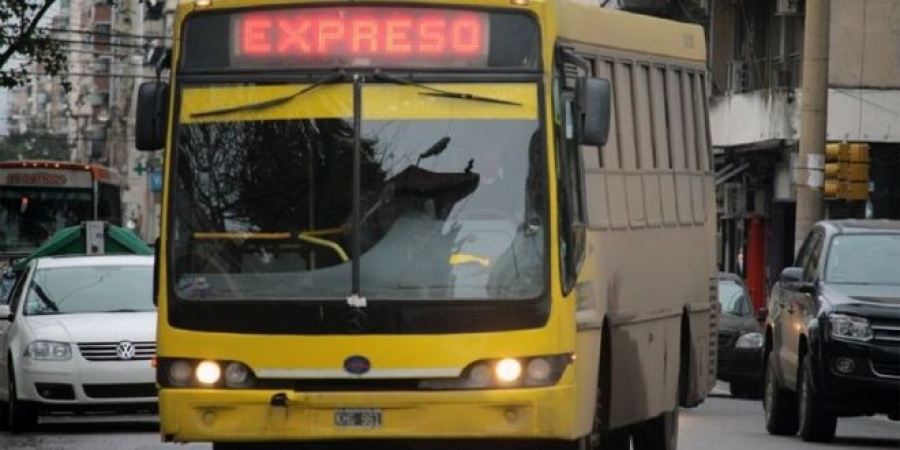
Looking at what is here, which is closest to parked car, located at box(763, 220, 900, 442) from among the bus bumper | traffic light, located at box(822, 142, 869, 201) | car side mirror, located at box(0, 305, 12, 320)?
car side mirror, located at box(0, 305, 12, 320)

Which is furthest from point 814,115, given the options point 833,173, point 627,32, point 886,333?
point 627,32

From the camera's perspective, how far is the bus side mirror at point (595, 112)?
1286 cm

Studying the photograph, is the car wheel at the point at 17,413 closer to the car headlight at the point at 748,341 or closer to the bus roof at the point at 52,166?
the car headlight at the point at 748,341

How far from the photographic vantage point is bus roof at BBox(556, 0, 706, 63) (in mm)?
13859

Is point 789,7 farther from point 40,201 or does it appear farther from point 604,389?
point 604,389

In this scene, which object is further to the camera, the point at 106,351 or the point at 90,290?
Answer: the point at 90,290

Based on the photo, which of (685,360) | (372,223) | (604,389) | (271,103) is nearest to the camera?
(372,223)

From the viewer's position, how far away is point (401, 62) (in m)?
13.1

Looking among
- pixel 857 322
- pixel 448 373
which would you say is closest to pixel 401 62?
pixel 448 373

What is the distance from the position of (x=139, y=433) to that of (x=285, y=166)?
8430 mm

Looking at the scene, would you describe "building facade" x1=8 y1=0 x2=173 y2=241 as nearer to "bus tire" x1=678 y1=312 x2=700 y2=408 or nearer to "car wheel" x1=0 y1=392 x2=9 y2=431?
"car wheel" x1=0 y1=392 x2=9 y2=431

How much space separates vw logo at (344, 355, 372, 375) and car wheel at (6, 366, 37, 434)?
29.6ft

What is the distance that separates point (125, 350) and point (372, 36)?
8.60 metres

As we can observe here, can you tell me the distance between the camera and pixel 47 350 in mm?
21328
